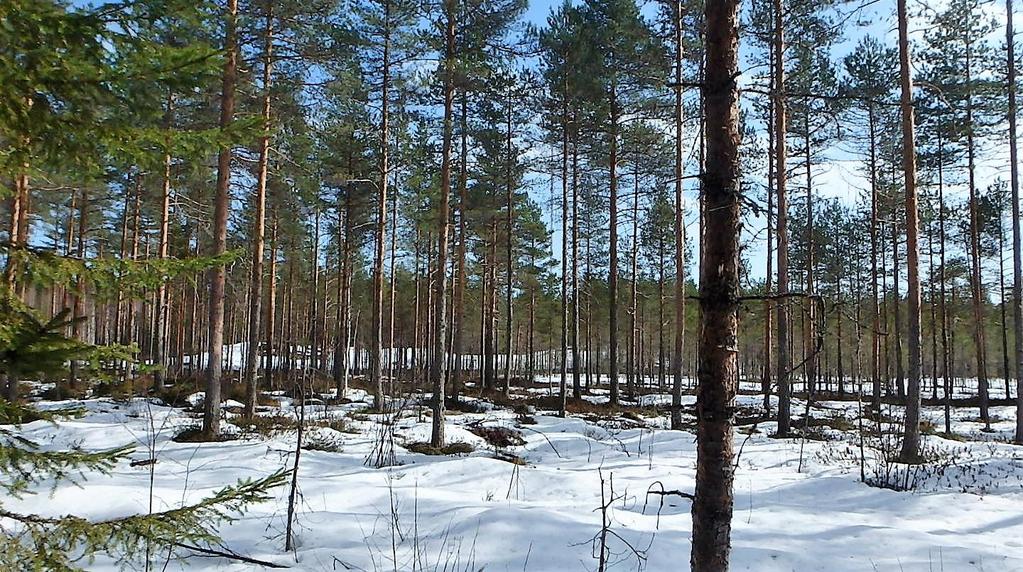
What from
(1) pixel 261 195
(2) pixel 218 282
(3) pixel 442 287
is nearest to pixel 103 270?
(3) pixel 442 287

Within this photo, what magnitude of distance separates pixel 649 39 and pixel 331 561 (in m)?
13.7

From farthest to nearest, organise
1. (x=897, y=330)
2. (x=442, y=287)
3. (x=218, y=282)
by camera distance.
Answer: (x=897, y=330), (x=218, y=282), (x=442, y=287)

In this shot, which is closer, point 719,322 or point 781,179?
point 719,322

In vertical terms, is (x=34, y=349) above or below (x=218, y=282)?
below

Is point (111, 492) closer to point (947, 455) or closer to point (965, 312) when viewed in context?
point (947, 455)

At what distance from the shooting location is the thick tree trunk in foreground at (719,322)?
2893mm

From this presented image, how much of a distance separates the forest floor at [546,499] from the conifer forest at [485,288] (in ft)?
0.20

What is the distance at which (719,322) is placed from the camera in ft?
9.55

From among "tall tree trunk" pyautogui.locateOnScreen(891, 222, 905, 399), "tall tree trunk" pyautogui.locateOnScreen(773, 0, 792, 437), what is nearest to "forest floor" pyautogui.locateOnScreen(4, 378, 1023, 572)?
"tall tree trunk" pyautogui.locateOnScreen(773, 0, 792, 437)

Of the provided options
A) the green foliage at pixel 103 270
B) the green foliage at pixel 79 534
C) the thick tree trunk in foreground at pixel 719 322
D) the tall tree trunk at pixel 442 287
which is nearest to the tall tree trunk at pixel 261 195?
the tall tree trunk at pixel 442 287

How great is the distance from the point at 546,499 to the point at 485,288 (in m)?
Result: 16.7

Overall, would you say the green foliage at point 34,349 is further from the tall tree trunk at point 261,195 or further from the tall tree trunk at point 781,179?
the tall tree trunk at point 781,179

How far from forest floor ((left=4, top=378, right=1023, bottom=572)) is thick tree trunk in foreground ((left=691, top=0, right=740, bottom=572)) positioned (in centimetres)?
130

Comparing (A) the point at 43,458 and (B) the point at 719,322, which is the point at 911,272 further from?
(A) the point at 43,458
